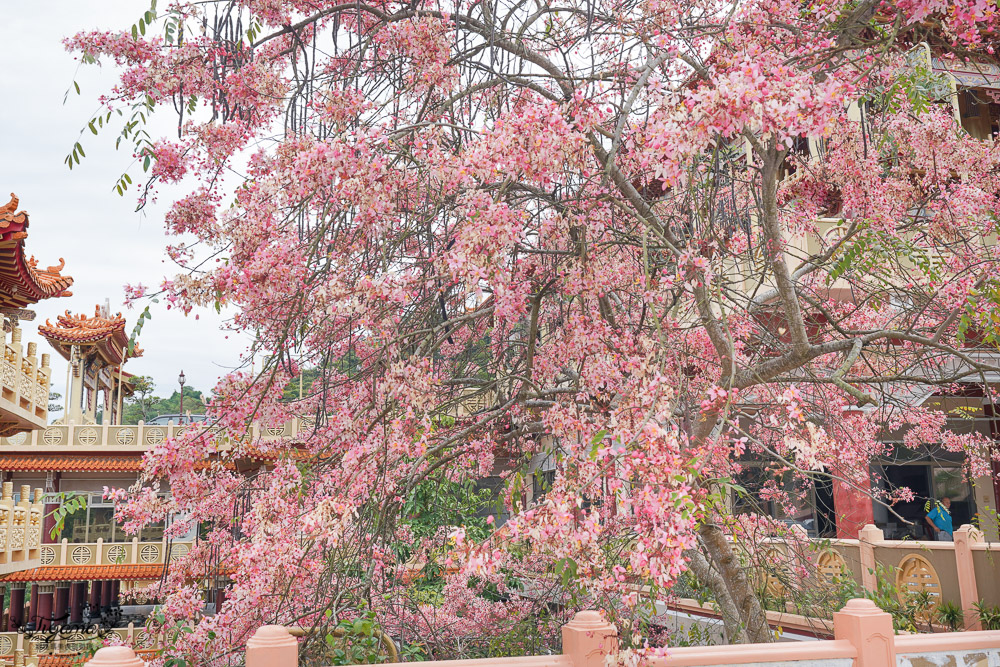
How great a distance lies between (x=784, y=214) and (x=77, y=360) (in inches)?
1006

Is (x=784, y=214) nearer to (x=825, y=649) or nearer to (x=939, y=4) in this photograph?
(x=939, y=4)

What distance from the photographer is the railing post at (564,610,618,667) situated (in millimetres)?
3801

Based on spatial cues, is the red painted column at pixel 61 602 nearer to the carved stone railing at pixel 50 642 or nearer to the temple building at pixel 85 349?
the carved stone railing at pixel 50 642

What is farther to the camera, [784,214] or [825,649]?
[784,214]

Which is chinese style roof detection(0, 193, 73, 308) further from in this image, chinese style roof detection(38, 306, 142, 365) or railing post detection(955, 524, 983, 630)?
railing post detection(955, 524, 983, 630)

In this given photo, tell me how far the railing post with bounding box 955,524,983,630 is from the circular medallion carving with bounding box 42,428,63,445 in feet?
78.0

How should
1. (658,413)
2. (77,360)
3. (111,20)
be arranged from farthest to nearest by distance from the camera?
1. (77,360)
2. (111,20)
3. (658,413)

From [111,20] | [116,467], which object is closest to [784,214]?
[111,20]

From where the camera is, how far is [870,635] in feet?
14.0

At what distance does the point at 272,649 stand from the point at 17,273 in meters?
12.4

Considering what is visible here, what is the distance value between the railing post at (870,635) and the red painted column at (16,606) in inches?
968

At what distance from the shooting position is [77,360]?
86.2ft

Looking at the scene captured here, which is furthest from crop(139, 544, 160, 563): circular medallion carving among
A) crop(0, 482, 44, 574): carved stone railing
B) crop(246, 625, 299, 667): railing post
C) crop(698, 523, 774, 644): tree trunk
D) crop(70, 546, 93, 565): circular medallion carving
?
crop(246, 625, 299, 667): railing post

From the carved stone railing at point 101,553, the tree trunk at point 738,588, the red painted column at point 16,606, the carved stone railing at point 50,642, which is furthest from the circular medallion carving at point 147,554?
the tree trunk at point 738,588
